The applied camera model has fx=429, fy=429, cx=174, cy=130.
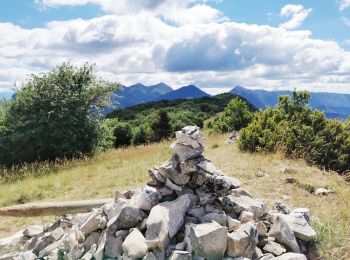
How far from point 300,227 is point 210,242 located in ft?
7.37

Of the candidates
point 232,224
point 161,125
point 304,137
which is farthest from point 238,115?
point 161,125

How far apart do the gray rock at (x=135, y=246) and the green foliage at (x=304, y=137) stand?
39.5 ft

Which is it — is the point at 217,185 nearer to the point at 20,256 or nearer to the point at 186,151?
the point at 186,151

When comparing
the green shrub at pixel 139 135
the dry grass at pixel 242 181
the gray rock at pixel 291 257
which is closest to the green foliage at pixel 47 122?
the dry grass at pixel 242 181

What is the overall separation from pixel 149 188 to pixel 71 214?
3.43 m

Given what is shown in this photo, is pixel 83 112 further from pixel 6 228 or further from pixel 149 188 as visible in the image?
pixel 149 188

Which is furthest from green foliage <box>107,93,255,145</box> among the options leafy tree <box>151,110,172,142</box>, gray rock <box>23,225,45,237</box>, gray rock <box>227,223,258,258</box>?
gray rock <box>227,223,258,258</box>

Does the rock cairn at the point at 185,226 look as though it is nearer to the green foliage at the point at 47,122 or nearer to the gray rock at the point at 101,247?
the gray rock at the point at 101,247

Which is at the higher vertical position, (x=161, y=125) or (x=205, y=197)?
(x=205, y=197)

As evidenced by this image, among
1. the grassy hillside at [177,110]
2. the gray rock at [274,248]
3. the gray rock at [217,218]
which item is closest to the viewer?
the gray rock at [274,248]

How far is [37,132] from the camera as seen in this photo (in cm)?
2644

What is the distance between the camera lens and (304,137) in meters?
20.1

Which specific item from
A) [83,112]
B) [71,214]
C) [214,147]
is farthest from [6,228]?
[83,112]

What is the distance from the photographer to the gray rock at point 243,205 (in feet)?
29.7
